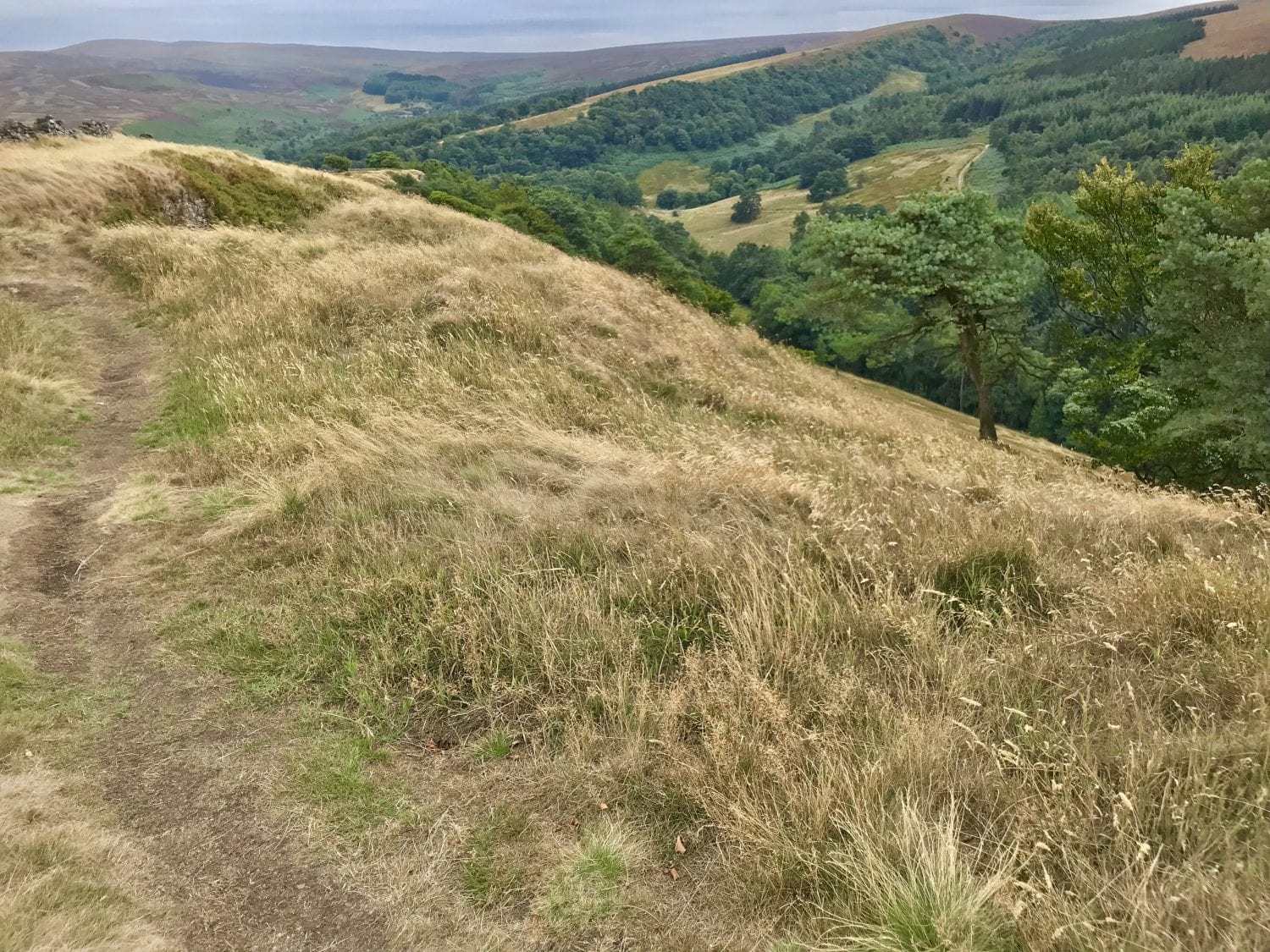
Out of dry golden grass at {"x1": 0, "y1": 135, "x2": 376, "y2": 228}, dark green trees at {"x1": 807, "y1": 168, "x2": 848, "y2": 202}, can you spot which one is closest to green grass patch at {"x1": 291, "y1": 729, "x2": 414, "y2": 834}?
dry golden grass at {"x1": 0, "y1": 135, "x2": 376, "y2": 228}

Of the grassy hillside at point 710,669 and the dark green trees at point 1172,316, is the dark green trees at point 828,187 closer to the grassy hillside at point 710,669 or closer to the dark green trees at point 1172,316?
the dark green trees at point 1172,316

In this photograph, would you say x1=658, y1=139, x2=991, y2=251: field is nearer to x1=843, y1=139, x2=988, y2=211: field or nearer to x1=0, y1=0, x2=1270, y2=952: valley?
x1=843, y1=139, x2=988, y2=211: field

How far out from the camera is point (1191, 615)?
3439 mm

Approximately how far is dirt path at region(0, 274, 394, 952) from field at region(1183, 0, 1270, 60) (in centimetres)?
22580

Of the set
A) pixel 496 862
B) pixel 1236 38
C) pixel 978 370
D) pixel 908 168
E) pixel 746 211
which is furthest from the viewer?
pixel 1236 38

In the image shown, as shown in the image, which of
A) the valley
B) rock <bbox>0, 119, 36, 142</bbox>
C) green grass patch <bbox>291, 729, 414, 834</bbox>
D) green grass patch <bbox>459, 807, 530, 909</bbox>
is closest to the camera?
the valley

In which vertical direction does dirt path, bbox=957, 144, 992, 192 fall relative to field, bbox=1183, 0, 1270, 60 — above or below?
below

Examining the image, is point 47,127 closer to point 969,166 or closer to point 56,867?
point 56,867

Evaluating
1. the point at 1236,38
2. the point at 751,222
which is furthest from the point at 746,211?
the point at 1236,38

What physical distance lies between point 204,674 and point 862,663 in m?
3.59

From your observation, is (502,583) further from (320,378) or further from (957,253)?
(957,253)

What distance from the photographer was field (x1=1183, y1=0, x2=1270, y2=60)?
16251 cm

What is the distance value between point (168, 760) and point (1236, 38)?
25425 cm

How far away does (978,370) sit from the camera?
22578mm
